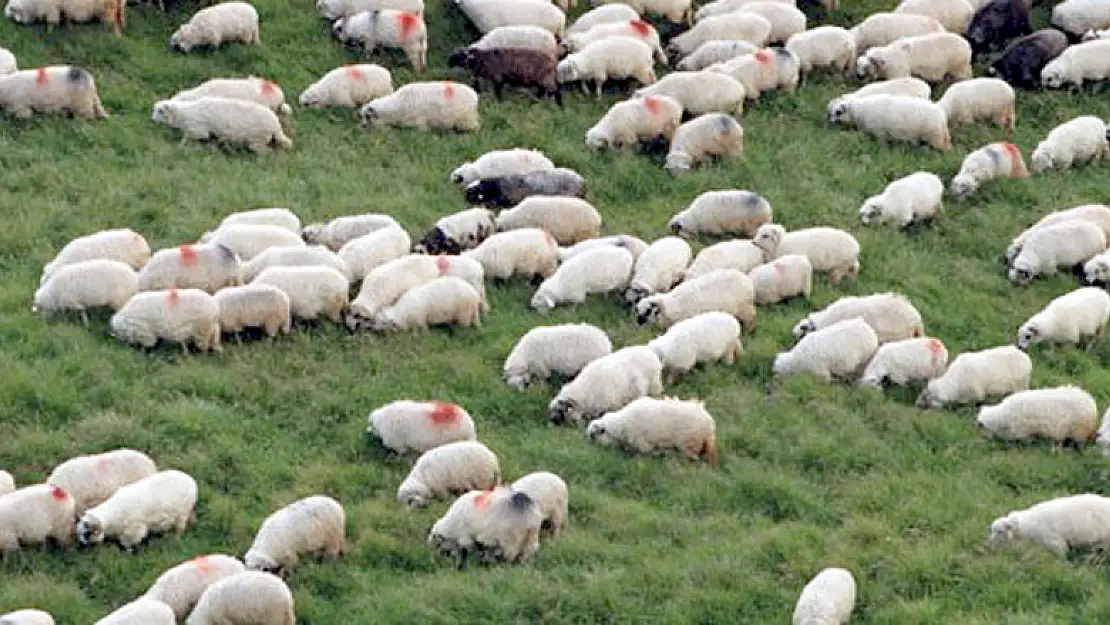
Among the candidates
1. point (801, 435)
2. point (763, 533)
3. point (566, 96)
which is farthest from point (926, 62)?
point (763, 533)

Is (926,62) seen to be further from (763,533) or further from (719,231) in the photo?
(763,533)

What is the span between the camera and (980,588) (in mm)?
14461

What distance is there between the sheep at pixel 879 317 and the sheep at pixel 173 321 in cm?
492

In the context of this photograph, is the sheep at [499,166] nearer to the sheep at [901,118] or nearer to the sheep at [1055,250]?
the sheep at [901,118]

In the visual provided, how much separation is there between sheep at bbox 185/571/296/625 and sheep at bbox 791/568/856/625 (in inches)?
131

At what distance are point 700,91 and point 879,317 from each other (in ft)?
15.8

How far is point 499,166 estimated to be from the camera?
20797 mm

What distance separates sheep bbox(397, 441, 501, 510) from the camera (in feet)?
→ 50.5

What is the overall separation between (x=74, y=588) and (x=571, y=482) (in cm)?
370

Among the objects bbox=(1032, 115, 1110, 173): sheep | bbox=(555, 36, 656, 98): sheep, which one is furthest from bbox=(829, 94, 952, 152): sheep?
bbox=(555, 36, 656, 98): sheep

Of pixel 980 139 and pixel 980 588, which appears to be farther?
pixel 980 139

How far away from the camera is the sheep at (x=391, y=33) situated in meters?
22.9

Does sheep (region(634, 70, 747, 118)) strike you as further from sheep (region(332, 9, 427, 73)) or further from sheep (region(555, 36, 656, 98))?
sheep (region(332, 9, 427, 73))

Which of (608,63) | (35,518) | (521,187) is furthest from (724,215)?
(35,518)
